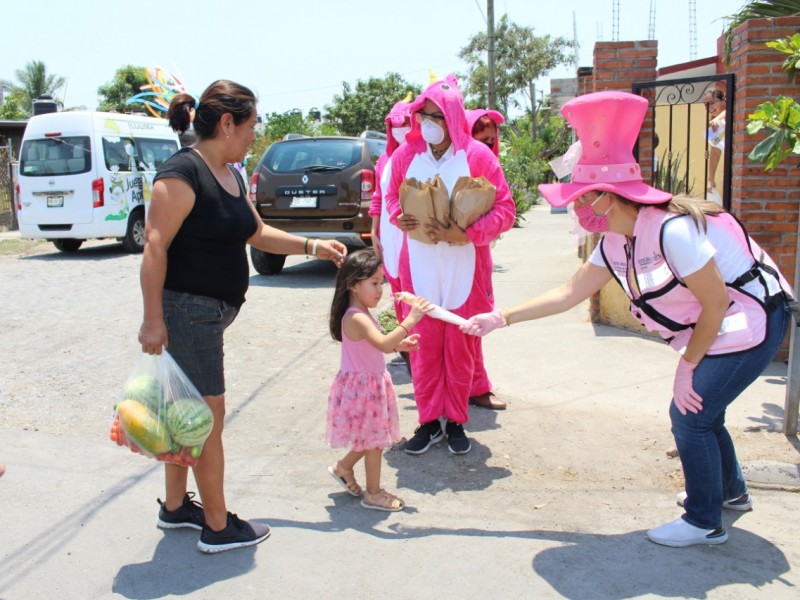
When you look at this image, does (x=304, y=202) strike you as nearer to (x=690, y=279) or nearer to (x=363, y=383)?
(x=363, y=383)

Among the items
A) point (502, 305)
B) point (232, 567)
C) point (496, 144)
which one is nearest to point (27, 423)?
point (232, 567)

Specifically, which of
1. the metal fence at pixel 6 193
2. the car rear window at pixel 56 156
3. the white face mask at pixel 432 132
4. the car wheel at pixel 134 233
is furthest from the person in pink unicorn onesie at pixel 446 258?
the metal fence at pixel 6 193

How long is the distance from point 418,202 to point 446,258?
0.37 m

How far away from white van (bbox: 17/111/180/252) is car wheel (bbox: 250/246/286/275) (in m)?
3.48

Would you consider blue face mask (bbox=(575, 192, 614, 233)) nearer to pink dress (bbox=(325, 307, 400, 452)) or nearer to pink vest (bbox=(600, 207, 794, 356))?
pink vest (bbox=(600, 207, 794, 356))

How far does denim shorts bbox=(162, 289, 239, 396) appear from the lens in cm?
323

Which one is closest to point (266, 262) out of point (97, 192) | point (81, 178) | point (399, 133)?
point (97, 192)

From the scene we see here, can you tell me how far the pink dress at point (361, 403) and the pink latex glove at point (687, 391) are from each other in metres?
1.31

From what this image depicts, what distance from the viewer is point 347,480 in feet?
12.7

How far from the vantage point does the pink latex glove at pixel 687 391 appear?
10.3 feet

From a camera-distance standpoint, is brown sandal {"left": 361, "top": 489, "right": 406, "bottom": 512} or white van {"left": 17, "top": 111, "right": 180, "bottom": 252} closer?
brown sandal {"left": 361, "top": 489, "right": 406, "bottom": 512}

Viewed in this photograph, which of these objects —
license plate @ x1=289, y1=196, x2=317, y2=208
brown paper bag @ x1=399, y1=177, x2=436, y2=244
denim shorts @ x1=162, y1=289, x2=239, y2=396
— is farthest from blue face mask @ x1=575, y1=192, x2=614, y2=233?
license plate @ x1=289, y1=196, x2=317, y2=208

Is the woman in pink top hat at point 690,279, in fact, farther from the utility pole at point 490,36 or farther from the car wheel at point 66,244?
the utility pole at point 490,36

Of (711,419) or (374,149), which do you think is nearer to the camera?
(711,419)
